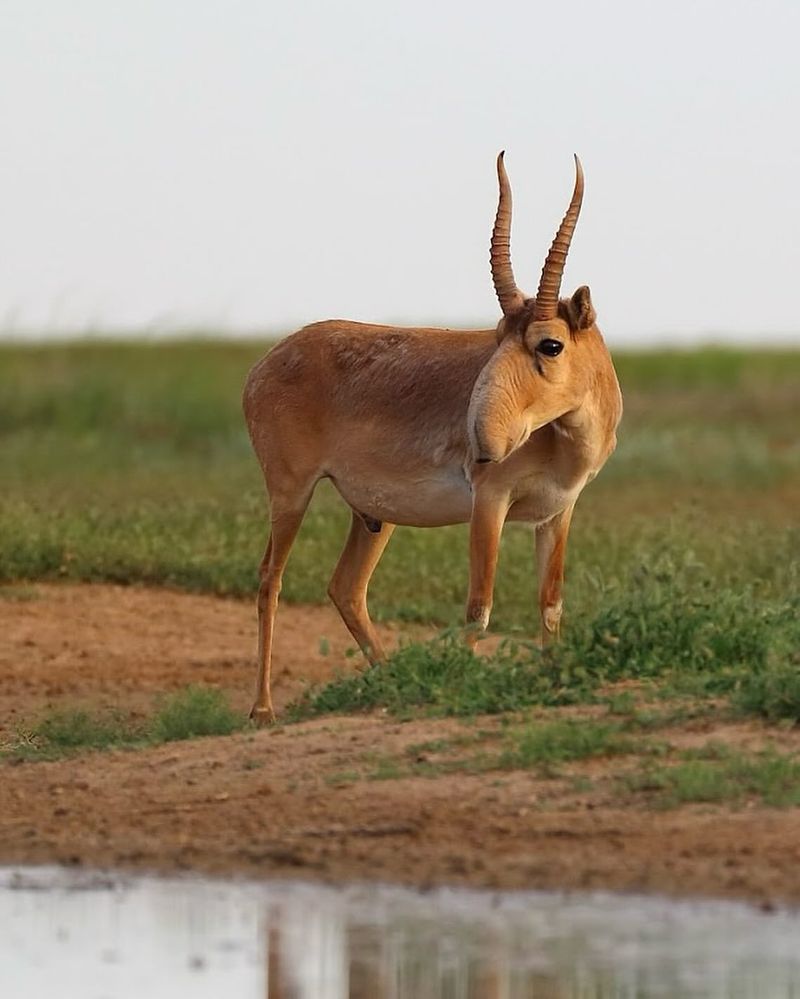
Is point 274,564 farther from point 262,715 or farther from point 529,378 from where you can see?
point 529,378

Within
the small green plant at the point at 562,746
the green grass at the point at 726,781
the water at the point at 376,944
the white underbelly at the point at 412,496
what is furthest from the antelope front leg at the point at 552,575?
the water at the point at 376,944

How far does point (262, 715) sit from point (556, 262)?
2.22m

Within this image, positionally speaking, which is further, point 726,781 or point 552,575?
point 552,575

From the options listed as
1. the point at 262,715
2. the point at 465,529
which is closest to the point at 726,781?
the point at 262,715

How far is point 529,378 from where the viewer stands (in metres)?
8.70

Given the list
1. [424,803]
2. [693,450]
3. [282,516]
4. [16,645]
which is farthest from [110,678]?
[693,450]

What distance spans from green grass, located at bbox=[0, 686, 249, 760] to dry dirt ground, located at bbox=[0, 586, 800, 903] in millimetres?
215

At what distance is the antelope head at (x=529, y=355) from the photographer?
28.1 ft

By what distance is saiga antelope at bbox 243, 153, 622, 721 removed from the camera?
8734 mm

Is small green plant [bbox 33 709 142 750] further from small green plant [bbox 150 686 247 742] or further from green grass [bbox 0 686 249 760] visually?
small green plant [bbox 150 686 247 742]

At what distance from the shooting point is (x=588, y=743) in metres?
7.26

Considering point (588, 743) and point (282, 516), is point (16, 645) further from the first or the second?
point (588, 743)

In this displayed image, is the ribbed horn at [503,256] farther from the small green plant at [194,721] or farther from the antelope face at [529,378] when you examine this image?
the small green plant at [194,721]

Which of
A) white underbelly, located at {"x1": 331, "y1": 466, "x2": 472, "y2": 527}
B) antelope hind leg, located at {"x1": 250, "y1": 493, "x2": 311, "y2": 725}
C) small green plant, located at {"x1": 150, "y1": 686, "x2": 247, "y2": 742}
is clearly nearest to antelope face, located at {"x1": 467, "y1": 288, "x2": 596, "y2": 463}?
white underbelly, located at {"x1": 331, "y1": 466, "x2": 472, "y2": 527}
